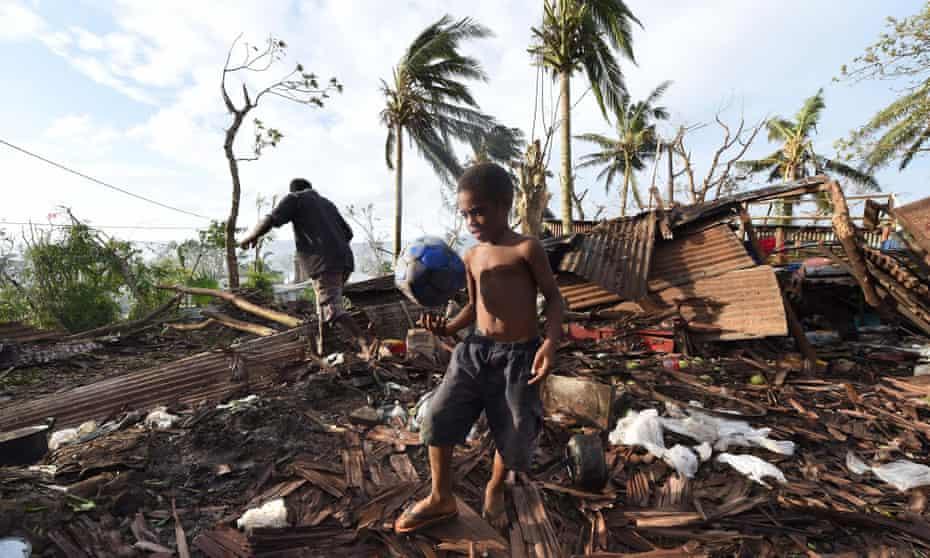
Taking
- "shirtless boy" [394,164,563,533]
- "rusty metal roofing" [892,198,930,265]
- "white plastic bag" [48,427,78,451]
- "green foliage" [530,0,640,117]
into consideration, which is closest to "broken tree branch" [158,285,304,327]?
"white plastic bag" [48,427,78,451]

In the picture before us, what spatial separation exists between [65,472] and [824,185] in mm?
7913

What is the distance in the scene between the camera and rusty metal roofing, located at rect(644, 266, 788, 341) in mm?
5301

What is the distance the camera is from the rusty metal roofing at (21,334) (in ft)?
22.6

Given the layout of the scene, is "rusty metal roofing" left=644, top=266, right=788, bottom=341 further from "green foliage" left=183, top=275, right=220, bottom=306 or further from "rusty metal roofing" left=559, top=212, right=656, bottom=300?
"green foliage" left=183, top=275, right=220, bottom=306

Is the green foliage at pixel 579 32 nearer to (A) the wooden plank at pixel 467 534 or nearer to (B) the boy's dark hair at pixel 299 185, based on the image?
(B) the boy's dark hair at pixel 299 185

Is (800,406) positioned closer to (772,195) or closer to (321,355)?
(772,195)

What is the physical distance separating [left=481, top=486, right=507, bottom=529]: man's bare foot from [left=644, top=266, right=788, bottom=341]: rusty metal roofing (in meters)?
4.65

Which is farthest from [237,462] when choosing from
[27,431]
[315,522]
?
[27,431]

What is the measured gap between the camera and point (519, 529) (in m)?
2.23

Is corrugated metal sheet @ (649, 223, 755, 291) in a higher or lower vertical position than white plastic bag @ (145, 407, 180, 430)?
higher

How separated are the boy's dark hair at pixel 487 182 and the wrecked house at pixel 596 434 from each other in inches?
69.1

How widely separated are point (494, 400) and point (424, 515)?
29.5 inches

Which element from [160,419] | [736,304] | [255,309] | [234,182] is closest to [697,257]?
[736,304]

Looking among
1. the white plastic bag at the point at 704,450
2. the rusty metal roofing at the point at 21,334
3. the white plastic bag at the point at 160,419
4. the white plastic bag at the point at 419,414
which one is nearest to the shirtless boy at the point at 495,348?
the white plastic bag at the point at 419,414
